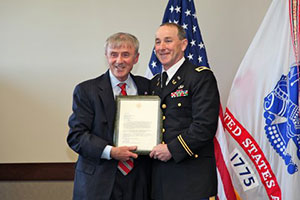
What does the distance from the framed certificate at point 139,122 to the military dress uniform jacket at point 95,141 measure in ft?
0.18

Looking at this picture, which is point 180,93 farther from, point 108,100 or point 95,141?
point 95,141

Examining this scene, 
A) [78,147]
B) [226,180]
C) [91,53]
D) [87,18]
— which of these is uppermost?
[87,18]

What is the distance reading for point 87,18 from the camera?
11.5 ft

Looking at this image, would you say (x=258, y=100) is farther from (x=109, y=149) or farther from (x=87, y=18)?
(x=87, y=18)

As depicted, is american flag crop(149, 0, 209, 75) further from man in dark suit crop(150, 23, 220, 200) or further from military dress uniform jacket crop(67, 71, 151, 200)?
military dress uniform jacket crop(67, 71, 151, 200)

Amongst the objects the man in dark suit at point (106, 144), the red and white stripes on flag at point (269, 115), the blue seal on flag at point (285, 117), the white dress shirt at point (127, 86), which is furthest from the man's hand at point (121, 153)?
the blue seal on flag at point (285, 117)

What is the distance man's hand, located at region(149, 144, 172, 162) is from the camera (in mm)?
2002

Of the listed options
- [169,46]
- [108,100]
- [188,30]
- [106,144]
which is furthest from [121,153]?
[188,30]

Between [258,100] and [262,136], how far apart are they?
25 cm

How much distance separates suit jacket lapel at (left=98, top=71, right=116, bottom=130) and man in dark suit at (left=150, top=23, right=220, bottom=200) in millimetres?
305

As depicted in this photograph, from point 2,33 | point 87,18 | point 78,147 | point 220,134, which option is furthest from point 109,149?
point 2,33

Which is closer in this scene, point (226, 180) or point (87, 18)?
point (226, 180)

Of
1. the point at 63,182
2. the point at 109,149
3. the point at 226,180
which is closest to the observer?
the point at 109,149

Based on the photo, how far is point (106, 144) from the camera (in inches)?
80.1
